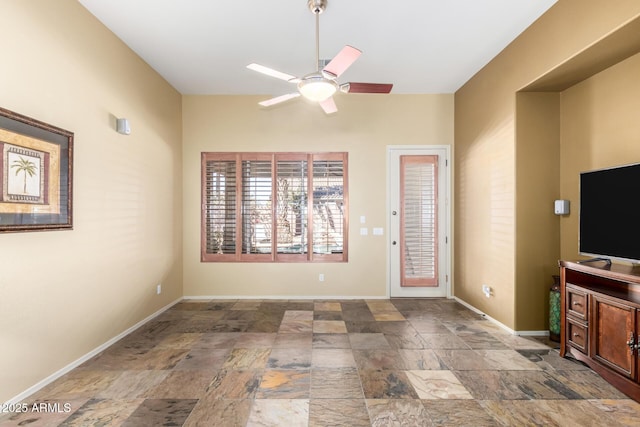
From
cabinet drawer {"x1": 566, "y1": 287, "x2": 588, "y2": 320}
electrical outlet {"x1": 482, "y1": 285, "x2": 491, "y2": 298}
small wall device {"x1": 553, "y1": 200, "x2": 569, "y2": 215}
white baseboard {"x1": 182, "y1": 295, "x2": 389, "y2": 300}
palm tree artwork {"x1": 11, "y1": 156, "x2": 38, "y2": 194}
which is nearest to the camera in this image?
palm tree artwork {"x1": 11, "y1": 156, "x2": 38, "y2": 194}

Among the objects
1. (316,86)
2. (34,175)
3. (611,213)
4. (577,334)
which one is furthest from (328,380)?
(34,175)

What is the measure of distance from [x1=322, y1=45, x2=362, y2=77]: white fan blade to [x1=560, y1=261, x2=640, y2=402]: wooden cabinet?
102 inches

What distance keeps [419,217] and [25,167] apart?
4744 millimetres

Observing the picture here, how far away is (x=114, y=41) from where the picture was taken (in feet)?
11.3

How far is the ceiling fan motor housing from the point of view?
2832mm

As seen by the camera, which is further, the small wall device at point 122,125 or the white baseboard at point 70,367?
the small wall device at point 122,125

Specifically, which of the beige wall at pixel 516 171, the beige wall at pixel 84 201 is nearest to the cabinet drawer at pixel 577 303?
the beige wall at pixel 516 171

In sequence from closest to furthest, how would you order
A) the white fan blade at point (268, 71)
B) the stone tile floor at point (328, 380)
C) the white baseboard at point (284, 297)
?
the stone tile floor at point (328, 380) < the white fan blade at point (268, 71) < the white baseboard at point (284, 297)

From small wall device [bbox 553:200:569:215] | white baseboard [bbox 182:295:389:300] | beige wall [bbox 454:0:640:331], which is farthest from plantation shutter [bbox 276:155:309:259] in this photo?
small wall device [bbox 553:200:569:215]

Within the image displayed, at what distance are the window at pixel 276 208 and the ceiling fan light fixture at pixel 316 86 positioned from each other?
2.29m

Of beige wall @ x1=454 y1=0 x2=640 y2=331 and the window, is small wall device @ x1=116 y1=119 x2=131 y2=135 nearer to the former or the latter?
the window

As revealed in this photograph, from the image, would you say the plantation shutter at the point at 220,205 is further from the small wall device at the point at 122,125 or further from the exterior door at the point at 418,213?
the exterior door at the point at 418,213

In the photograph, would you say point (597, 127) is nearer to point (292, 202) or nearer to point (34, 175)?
point (292, 202)

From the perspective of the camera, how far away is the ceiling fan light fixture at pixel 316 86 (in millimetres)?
2666
